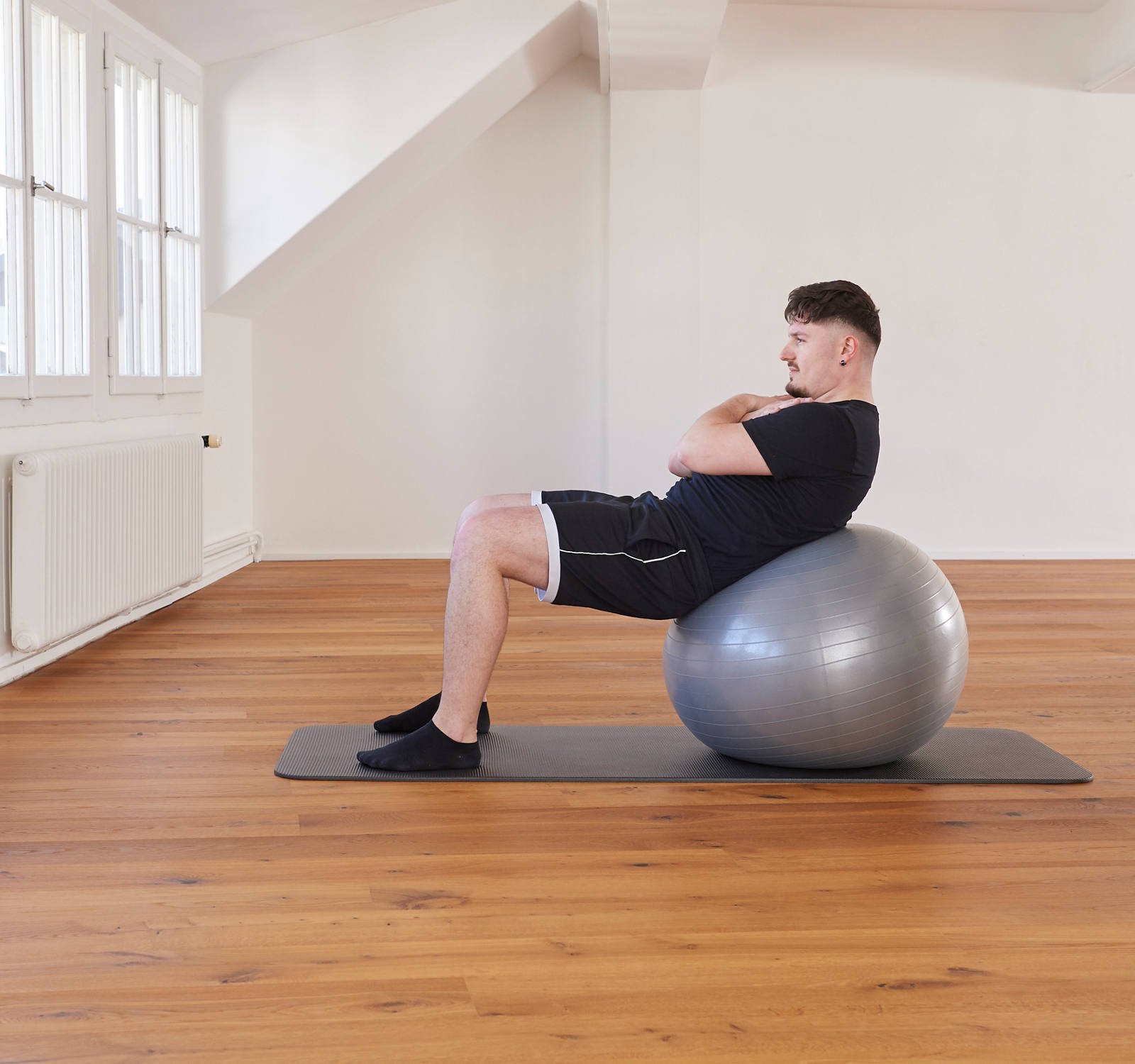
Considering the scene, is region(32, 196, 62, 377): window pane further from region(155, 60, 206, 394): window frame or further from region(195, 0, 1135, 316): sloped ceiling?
region(195, 0, 1135, 316): sloped ceiling

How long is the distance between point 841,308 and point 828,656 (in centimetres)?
71

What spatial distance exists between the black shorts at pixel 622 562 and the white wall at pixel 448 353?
11.1ft

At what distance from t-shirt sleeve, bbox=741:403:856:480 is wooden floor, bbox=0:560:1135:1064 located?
646 millimetres

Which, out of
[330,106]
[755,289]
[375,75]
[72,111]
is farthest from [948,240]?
[72,111]

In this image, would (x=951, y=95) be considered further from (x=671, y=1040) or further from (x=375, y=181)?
(x=671, y=1040)

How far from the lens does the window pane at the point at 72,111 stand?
3535 mm

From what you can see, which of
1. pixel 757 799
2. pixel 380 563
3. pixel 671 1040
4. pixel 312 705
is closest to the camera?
pixel 671 1040

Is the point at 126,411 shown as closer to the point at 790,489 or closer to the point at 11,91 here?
the point at 11,91

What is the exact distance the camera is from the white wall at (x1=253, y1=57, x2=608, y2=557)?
5.66 metres

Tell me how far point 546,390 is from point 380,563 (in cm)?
118

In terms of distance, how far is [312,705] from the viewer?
9.71 feet

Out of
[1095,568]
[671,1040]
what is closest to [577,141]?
[1095,568]

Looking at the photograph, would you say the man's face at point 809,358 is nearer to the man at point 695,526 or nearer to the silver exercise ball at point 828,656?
the man at point 695,526

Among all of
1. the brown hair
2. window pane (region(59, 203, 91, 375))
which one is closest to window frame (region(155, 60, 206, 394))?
window pane (region(59, 203, 91, 375))
